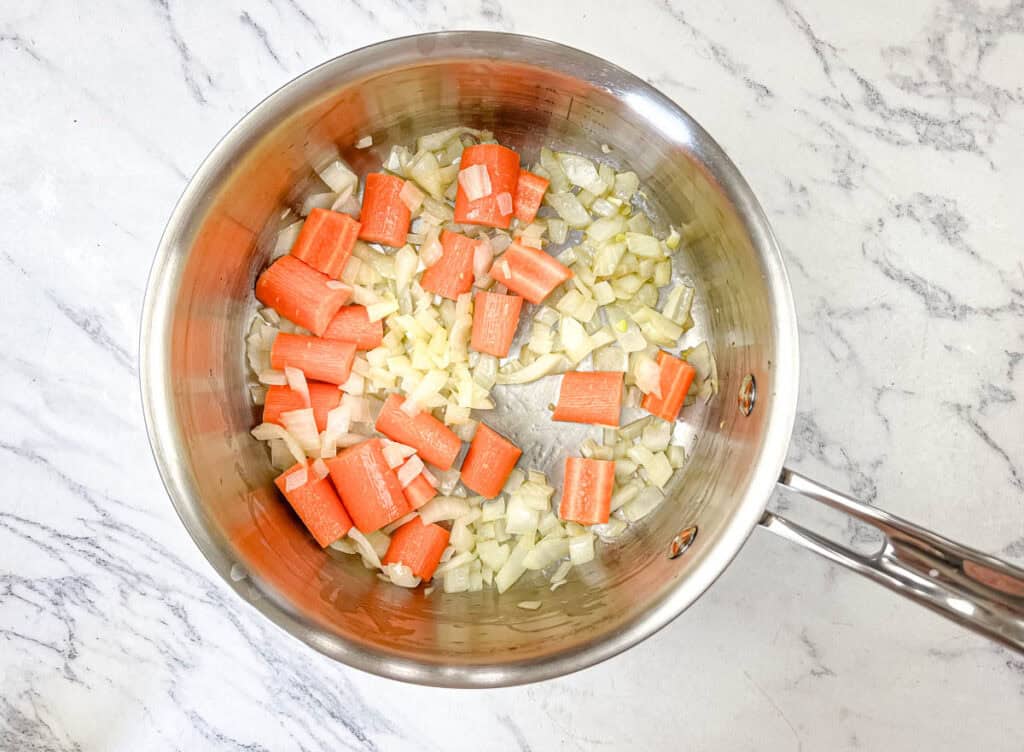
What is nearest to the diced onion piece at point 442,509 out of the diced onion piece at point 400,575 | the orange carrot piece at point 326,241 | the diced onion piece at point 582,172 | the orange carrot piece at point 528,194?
the diced onion piece at point 400,575

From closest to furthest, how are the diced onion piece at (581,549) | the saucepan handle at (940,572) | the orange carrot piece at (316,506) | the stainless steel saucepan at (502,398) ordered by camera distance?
the saucepan handle at (940,572) → the stainless steel saucepan at (502,398) → the orange carrot piece at (316,506) → the diced onion piece at (581,549)

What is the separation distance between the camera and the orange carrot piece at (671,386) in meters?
1.65

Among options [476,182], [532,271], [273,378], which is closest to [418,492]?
[273,378]

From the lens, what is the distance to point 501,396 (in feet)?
5.69

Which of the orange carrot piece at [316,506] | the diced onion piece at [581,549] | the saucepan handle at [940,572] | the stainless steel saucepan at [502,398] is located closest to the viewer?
the saucepan handle at [940,572]

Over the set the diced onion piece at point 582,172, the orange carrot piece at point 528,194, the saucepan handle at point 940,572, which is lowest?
the saucepan handle at point 940,572

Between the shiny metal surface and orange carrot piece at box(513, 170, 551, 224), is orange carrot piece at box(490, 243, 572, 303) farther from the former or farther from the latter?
the shiny metal surface

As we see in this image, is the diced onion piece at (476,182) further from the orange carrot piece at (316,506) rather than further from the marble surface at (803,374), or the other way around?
the orange carrot piece at (316,506)

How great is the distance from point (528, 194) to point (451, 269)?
0.74 ft

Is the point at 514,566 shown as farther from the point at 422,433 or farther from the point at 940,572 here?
the point at 940,572

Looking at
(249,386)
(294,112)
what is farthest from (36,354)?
(294,112)

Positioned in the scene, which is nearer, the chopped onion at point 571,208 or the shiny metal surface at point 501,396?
the shiny metal surface at point 501,396

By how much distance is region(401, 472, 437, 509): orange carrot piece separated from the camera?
1659mm

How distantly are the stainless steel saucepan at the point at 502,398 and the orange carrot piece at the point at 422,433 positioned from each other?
5.6 inches
